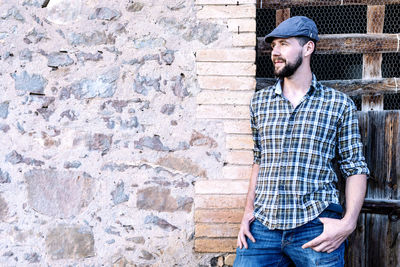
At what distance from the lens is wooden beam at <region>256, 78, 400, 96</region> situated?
3.13 metres

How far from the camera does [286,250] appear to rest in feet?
7.55

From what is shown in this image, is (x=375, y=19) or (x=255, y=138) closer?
(x=255, y=138)

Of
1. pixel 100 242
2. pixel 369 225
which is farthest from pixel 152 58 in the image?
pixel 369 225

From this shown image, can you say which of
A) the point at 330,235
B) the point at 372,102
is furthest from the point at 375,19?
the point at 330,235

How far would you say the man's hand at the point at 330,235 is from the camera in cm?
222

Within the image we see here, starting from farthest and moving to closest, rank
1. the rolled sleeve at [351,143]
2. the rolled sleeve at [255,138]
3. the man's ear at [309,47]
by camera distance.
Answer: the rolled sleeve at [255,138], the man's ear at [309,47], the rolled sleeve at [351,143]

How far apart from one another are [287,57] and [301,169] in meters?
0.65

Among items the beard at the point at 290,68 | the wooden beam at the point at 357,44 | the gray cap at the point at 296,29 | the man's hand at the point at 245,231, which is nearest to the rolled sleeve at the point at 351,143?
the beard at the point at 290,68

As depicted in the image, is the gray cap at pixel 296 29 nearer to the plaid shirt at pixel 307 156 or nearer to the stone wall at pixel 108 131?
the plaid shirt at pixel 307 156

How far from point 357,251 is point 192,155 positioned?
1.33 metres

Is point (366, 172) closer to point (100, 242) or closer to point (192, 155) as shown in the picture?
point (192, 155)

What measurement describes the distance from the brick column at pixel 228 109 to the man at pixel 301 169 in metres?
0.35

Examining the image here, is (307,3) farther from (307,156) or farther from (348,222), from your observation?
(348,222)

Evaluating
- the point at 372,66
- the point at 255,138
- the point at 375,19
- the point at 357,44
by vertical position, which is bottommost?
the point at 255,138
